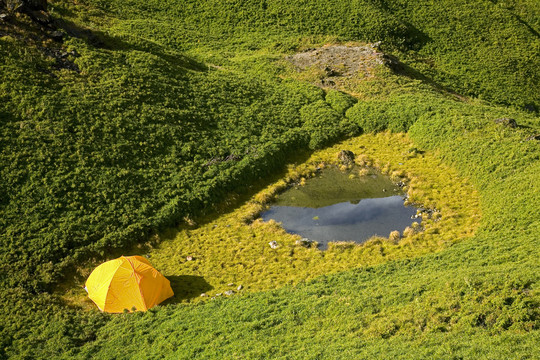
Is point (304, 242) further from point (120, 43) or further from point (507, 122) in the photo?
point (120, 43)

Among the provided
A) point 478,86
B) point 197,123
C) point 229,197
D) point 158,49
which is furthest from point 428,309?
point 478,86

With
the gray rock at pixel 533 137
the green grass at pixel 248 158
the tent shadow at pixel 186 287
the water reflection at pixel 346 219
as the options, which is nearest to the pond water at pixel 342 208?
the water reflection at pixel 346 219

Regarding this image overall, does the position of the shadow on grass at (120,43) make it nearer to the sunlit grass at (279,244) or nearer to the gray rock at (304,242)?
the sunlit grass at (279,244)

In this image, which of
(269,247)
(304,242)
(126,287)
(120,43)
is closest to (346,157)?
(304,242)

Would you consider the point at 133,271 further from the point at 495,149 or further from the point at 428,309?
the point at 495,149

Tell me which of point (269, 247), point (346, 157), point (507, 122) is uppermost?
point (507, 122)

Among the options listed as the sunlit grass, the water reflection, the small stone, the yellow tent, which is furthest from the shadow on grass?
the yellow tent

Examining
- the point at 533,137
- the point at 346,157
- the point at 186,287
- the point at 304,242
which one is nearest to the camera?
the point at 186,287
